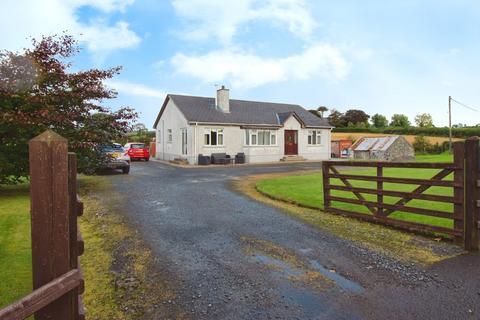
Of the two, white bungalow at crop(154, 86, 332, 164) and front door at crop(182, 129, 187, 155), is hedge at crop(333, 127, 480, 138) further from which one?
front door at crop(182, 129, 187, 155)

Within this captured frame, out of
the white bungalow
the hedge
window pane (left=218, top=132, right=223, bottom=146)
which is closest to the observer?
the white bungalow

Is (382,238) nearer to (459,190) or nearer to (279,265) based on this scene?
(459,190)

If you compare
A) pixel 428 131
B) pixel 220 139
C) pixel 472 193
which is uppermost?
pixel 428 131

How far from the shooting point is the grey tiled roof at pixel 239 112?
1168 inches

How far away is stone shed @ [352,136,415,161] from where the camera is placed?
35.5 metres

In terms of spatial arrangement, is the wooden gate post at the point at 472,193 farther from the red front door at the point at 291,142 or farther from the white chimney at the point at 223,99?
the red front door at the point at 291,142

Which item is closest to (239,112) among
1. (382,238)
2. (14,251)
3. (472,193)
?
(382,238)

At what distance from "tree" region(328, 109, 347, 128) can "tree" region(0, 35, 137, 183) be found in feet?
224

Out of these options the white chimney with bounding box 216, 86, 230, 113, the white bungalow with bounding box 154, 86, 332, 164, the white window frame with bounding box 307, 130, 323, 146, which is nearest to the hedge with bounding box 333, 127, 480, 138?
the white window frame with bounding box 307, 130, 323, 146

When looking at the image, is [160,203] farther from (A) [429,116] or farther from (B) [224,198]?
(A) [429,116]

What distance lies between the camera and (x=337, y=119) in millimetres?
79188

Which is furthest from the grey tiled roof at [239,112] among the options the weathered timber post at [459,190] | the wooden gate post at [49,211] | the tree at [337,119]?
the tree at [337,119]

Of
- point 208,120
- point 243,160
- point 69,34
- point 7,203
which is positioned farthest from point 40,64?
point 243,160

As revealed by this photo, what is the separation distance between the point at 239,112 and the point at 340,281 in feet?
94.6
